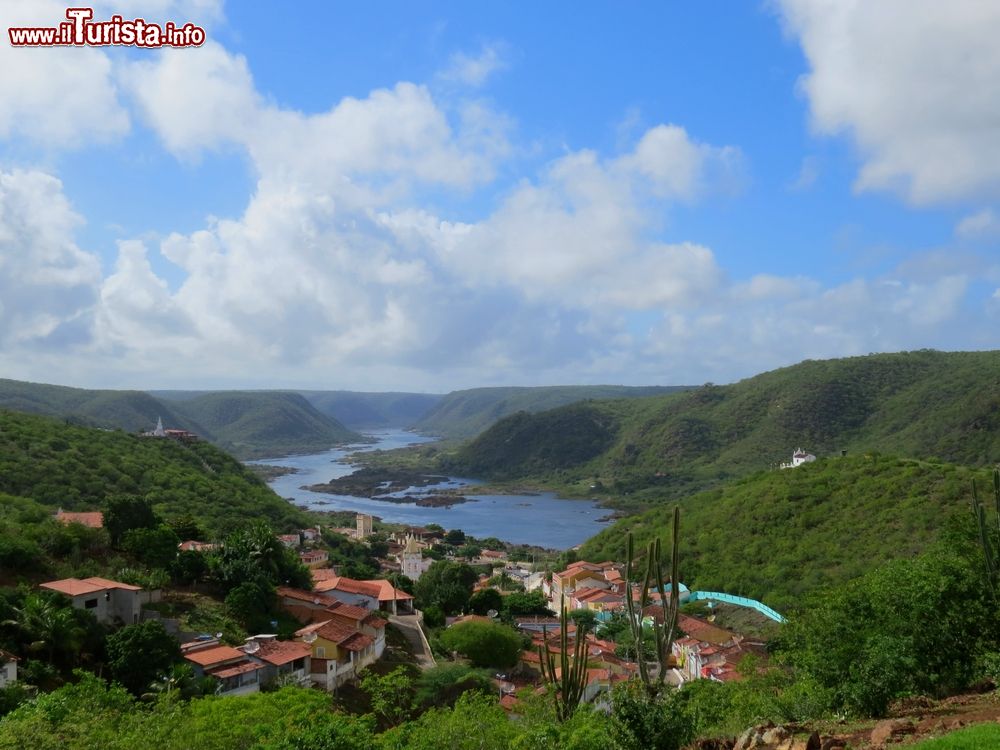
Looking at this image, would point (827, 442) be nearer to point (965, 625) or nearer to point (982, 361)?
point (982, 361)

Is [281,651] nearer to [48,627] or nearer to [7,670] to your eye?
[48,627]

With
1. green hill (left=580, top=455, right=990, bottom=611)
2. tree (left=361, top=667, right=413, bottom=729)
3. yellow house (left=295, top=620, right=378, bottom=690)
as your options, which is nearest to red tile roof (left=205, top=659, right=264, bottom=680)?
yellow house (left=295, top=620, right=378, bottom=690)

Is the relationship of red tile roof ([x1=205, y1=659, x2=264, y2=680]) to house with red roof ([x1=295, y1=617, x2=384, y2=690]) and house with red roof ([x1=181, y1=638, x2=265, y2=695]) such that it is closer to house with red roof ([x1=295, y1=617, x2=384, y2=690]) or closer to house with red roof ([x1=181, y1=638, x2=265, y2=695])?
house with red roof ([x1=181, y1=638, x2=265, y2=695])

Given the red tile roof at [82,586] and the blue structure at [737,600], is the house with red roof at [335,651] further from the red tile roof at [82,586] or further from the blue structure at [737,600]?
the blue structure at [737,600]

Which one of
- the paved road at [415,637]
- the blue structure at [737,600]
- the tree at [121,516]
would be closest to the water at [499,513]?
the blue structure at [737,600]

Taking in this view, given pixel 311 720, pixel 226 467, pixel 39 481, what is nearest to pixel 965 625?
pixel 311 720
